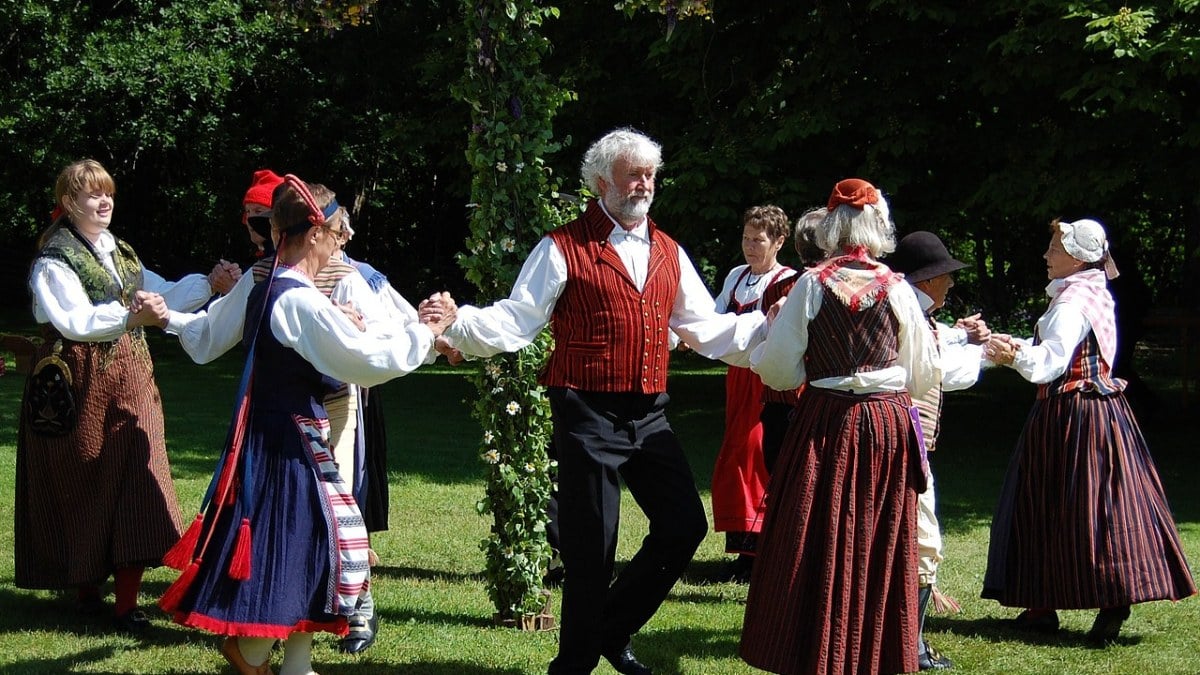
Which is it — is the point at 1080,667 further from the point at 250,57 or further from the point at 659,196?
the point at 250,57

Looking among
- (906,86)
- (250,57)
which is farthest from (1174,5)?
(250,57)

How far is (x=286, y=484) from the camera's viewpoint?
160 inches

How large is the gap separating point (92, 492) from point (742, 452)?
→ 10.3 ft

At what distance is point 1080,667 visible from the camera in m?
5.14

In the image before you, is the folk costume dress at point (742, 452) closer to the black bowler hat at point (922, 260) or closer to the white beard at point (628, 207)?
the black bowler hat at point (922, 260)

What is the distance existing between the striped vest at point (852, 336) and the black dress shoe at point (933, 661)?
1.44 m

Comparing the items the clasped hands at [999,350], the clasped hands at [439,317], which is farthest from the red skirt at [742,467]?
the clasped hands at [439,317]

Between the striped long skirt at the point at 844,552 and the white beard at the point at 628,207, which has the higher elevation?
the white beard at the point at 628,207

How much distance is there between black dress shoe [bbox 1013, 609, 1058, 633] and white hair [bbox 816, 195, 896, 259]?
2294 millimetres

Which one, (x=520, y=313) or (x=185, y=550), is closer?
(x=185, y=550)

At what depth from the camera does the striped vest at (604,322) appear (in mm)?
4414

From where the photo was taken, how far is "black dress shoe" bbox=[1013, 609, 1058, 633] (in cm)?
567

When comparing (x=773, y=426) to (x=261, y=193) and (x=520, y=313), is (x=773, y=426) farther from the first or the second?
(x=261, y=193)

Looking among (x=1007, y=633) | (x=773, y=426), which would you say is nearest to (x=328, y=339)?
(x=773, y=426)
